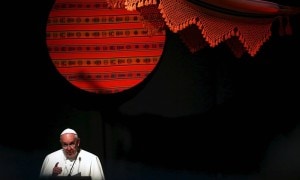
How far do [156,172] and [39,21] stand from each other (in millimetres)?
2127

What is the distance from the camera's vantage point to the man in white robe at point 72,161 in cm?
500

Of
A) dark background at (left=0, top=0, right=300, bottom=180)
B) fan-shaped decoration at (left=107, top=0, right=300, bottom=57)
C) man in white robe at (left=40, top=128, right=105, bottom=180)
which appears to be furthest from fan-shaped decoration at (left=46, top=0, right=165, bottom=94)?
fan-shaped decoration at (left=107, top=0, right=300, bottom=57)

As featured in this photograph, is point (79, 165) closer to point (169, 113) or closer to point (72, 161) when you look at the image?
point (72, 161)

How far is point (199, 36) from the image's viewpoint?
186 inches

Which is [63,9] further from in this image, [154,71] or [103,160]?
[103,160]

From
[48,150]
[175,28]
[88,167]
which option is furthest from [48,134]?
[175,28]

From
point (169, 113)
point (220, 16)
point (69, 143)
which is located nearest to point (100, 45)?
point (169, 113)

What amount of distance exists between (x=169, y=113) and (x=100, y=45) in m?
1.10

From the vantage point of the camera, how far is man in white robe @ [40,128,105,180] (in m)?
5.00

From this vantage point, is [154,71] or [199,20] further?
[154,71]

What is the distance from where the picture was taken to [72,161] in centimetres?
516

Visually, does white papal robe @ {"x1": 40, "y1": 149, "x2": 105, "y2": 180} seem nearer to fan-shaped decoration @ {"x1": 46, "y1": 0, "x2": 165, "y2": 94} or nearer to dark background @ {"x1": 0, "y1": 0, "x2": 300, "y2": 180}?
dark background @ {"x1": 0, "y1": 0, "x2": 300, "y2": 180}

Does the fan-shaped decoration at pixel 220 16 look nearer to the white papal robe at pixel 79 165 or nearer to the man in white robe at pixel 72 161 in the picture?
the man in white robe at pixel 72 161

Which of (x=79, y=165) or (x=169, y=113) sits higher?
(x=169, y=113)
